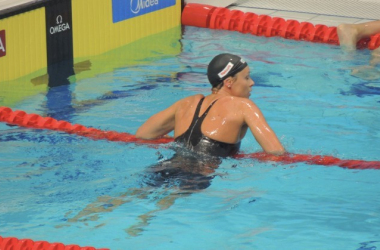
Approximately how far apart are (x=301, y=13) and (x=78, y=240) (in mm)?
6014

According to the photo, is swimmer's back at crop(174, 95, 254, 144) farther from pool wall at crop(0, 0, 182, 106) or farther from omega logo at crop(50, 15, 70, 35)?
omega logo at crop(50, 15, 70, 35)

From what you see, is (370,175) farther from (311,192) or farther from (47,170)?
(47,170)

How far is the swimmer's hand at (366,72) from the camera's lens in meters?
7.29

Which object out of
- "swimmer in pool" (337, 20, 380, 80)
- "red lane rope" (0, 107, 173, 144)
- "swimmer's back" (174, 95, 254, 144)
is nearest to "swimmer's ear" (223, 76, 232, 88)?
"swimmer's back" (174, 95, 254, 144)

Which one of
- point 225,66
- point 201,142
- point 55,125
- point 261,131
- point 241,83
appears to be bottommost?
point 55,125

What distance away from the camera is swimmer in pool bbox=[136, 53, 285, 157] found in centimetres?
457

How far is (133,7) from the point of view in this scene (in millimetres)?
8820

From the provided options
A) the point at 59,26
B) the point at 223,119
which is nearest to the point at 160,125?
the point at 223,119

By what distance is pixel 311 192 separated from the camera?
4.80 meters

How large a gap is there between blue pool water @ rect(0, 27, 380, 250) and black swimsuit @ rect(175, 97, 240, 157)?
0.10m

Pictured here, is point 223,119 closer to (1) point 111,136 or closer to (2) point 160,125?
(2) point 160,125

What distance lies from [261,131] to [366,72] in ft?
10.4

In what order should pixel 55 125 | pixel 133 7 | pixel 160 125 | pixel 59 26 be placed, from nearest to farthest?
pixel 160 125 < pixel 55 125 < pixel 59 26 < pixel 133 7

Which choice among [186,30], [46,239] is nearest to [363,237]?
[46,239]
